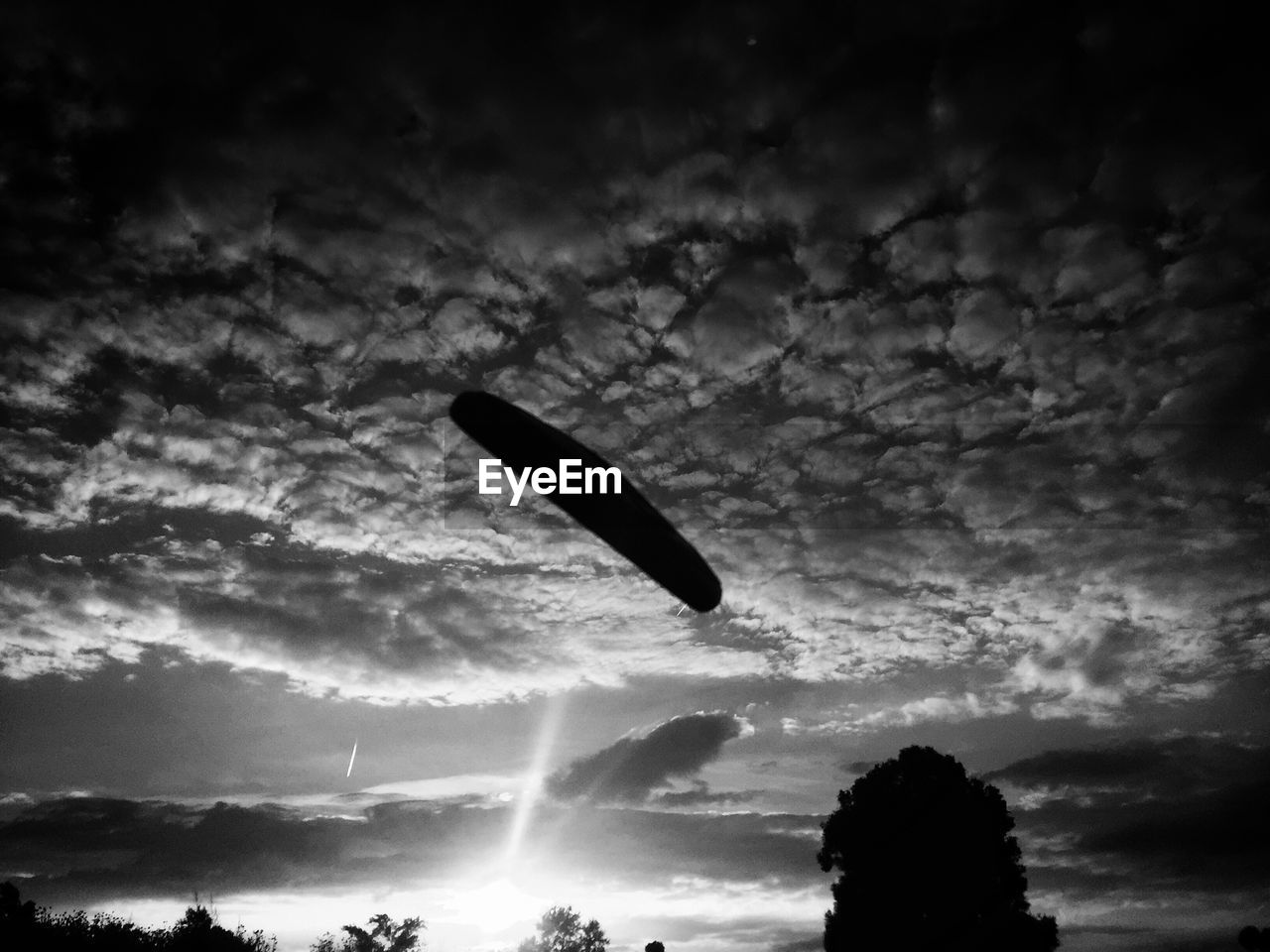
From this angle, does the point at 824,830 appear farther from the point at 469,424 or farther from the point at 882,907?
the point at 469,424

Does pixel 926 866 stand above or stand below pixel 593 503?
below

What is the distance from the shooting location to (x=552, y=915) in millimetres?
83250

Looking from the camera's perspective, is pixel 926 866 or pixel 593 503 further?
pixel 926 866

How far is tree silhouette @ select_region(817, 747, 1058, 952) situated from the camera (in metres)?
27.1

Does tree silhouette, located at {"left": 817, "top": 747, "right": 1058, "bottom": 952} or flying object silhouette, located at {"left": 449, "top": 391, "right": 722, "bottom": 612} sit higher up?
flying object silhouette, located at {"left": 449, "top": 391, "right": 722, "bottom": 612}

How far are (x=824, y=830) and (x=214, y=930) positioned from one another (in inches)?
1532

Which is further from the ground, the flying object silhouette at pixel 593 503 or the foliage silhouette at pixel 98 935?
the flying object silhouette at pixel 593 503

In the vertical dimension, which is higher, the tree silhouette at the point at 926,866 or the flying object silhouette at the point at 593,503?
the flying object silhouette at the point at 593,503

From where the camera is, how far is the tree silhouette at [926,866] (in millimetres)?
27094

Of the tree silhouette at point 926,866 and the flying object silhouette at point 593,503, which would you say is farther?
the tree silhouette at point 926,866

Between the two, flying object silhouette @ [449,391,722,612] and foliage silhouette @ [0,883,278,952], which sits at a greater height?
flying object silhouette @ [449,391,722,612]

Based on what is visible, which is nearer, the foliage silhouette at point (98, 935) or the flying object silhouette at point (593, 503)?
the flying object silhouette at point (593, 503)

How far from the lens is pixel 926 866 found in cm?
2838

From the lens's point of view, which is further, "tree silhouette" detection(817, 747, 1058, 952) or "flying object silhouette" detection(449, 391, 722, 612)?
"tree silhouette" detection(817, 747, 1058, 952)
